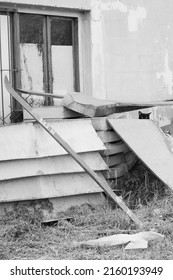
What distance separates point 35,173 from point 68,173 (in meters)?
0.40

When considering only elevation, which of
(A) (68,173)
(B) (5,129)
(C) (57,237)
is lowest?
(C) (57,237)

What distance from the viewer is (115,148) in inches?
305

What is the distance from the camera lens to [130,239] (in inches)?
239

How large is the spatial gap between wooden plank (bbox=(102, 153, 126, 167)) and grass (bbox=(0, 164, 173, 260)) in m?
0.19

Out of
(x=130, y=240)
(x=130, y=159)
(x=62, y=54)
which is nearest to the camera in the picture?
(x=130, y=240)

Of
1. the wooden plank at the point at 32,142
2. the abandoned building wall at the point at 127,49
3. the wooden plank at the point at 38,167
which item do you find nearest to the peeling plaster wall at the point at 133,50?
the abandoned building wall at the point at 127,49

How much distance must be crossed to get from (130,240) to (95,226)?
2.68ft

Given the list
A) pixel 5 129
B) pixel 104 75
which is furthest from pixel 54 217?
pixel 104 75

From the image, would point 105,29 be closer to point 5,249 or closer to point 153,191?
→ point 153,191

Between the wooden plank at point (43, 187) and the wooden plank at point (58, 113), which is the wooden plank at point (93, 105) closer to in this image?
the wooden plank at point (58, 113)

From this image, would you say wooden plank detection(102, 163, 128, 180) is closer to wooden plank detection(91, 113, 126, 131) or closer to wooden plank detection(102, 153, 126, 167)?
wooden plank detection(102, 153, 126, 167)

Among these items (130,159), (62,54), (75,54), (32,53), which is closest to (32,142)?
(130,159)

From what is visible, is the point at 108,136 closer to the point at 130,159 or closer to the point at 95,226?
the point at 130,159
